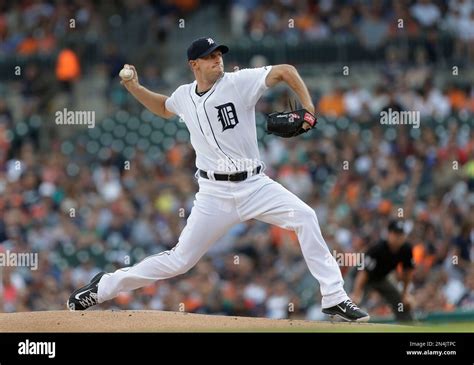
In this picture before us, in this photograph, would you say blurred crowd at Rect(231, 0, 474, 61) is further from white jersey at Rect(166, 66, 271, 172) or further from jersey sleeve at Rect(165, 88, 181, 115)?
white jersey at Rect(166, 66, 271, 172)

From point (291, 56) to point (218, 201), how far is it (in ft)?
23.8

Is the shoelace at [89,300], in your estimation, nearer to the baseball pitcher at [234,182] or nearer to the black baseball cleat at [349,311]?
the baseball pitcher at [234,182]

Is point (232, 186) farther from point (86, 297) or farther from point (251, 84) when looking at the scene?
point (86, 297)

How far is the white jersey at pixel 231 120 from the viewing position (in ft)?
24.4

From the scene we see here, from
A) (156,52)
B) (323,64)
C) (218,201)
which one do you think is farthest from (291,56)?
(218,201)
